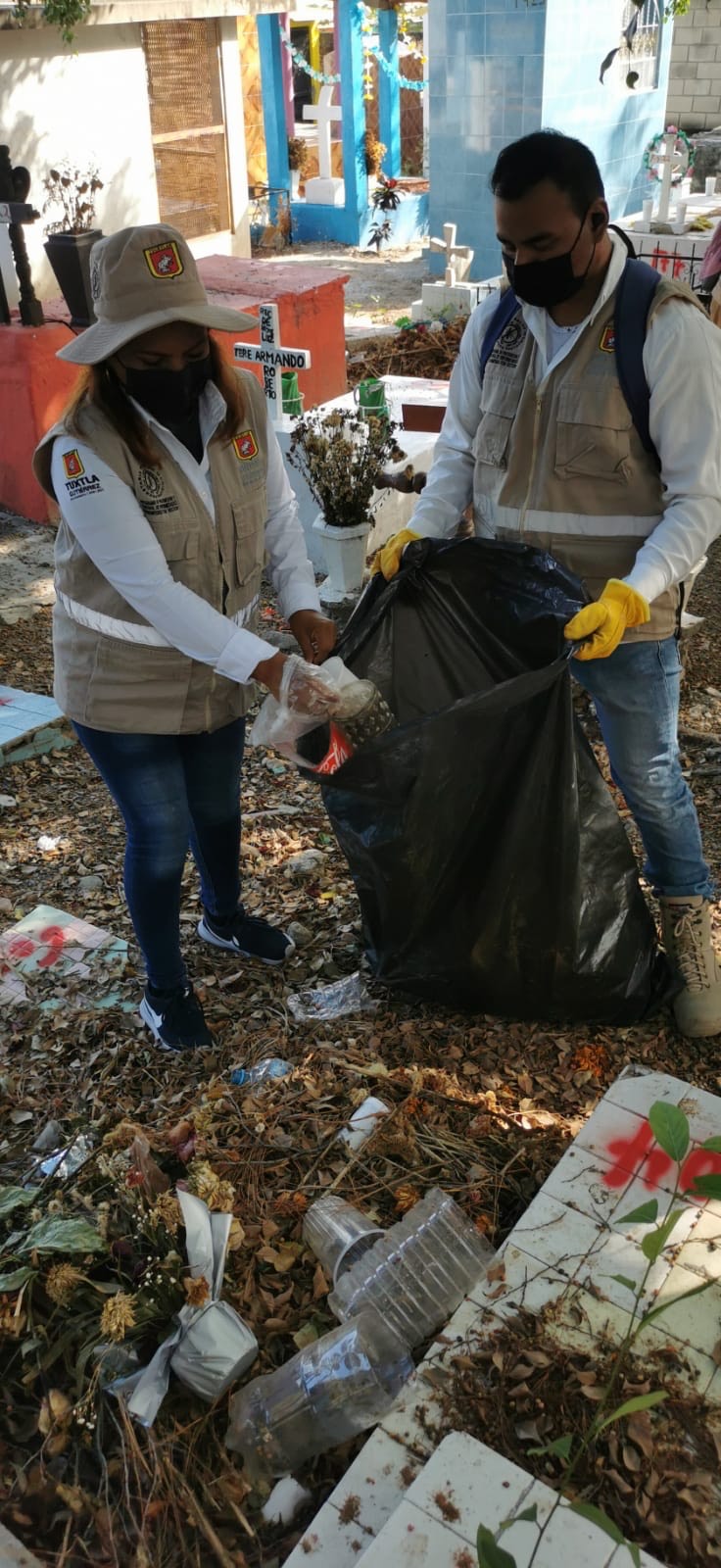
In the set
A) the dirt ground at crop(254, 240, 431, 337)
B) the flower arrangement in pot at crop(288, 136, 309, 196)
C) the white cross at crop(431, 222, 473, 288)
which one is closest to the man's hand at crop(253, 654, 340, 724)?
the white cross at crop(431, 222, 473, 288)

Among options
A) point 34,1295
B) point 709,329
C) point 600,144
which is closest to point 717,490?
point 709,329

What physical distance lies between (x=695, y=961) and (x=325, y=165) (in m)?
16.8

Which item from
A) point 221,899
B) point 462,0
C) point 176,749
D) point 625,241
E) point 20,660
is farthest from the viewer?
point 462,0

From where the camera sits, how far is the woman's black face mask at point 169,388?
7.07 feet

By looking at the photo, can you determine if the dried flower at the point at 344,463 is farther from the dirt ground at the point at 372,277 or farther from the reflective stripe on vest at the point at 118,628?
the dirt ground at the point at 372,277

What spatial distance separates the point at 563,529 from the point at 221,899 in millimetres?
1299

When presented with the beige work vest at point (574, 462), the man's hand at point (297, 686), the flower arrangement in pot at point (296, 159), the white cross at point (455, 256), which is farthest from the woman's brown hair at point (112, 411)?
the flower arrangement in pot at point (296, 159)

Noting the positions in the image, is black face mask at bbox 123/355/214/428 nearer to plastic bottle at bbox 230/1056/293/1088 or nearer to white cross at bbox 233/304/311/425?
plastic bottle at bbox 230/1056/293/1088

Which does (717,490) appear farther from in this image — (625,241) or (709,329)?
(625,241)

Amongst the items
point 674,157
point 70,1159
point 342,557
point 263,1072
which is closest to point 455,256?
point 674,157

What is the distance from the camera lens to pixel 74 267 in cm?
620

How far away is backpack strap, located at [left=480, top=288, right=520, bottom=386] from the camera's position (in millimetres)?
2328

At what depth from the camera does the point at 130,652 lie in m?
2.32

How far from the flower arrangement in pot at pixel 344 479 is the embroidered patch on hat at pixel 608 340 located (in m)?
2.80
